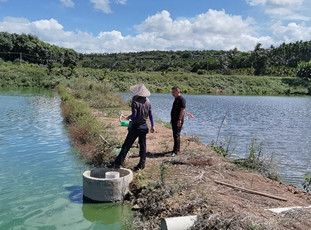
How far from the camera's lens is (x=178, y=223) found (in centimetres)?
481

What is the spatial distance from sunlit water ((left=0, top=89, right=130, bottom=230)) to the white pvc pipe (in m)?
1.39

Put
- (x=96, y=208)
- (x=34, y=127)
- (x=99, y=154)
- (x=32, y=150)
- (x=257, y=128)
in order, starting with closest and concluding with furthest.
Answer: (x=96, y=208) → (x=99, y=154) → (x=32, y=150) → (x=34, y=127) → (x=257, y=128)

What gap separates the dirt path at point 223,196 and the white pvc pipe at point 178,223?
19 cm

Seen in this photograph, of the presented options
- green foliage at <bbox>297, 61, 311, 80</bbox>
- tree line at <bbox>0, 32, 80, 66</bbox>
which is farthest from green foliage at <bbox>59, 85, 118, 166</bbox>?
tree line at <bbox>0, 32, 80, 66</bbox>

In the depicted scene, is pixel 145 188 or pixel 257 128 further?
pixel 257 128

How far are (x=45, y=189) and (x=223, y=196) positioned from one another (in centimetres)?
401

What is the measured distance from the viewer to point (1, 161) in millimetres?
9672

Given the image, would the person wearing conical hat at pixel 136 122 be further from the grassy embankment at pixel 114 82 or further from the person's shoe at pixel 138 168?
the grassy embankment at pixel 114 82

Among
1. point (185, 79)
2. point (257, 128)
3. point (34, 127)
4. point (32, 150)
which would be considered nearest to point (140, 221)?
point (32, 150)

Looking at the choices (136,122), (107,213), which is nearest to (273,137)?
(136,122)

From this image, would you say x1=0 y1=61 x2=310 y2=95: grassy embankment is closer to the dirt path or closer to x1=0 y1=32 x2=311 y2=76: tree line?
x1=0 y1=32 x2=311 y2=76: tree line

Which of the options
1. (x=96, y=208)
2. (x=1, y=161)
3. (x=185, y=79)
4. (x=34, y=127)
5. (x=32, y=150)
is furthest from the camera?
(x=185, y=79)

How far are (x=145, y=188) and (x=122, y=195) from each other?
51cm

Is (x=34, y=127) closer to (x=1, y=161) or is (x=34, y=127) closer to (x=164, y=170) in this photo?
(x=1, y=161)
